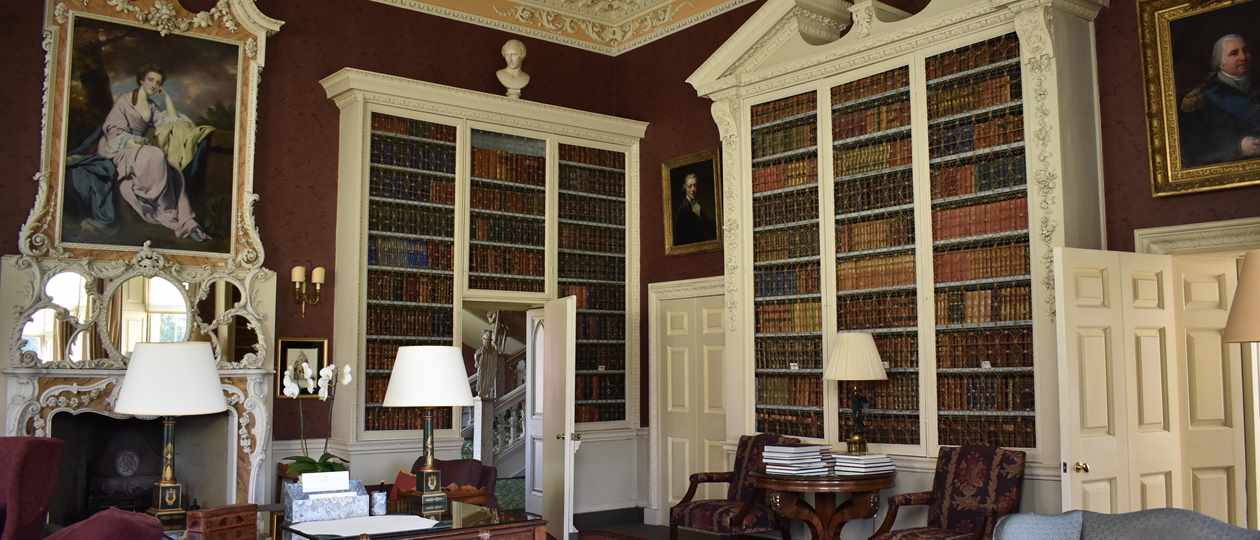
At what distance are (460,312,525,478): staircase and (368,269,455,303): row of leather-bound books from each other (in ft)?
9.06

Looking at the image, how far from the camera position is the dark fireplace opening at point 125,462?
7336 mm

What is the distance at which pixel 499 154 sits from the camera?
30.8ft

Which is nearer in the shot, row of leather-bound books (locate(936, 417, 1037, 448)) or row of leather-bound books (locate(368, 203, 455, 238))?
row of leather-bound books (locate(936, 417, 1037, 448))

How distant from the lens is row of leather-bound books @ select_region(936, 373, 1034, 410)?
263 inches

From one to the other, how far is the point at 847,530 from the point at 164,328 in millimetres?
4884

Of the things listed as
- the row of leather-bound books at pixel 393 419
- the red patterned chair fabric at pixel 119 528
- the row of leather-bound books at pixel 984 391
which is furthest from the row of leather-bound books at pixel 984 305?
the red patterned chair fabric at pixel 119 528

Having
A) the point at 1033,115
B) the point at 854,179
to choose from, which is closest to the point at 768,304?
the point at 854,179


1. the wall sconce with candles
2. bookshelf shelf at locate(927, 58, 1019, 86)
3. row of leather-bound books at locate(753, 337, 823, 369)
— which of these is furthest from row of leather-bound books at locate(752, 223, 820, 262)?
the wall sconce with candles

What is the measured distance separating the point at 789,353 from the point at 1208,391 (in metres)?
2.71

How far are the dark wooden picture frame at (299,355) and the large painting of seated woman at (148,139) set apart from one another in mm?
859

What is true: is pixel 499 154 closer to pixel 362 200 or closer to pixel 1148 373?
pixel 362 200

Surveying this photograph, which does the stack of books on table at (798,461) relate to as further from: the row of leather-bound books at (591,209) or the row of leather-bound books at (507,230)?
the row of leather-bound books at (591,209)

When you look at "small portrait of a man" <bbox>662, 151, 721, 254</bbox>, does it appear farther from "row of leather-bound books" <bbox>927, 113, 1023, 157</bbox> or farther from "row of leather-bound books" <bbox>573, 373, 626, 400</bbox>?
"row of leather-bound books" <bbox>927, 113, 1023, 157</bbox>

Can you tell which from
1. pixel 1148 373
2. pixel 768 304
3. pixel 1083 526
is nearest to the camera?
pixel 1083 526
